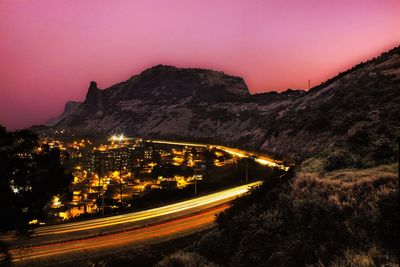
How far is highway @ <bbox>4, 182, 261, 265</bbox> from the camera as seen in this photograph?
24969mm

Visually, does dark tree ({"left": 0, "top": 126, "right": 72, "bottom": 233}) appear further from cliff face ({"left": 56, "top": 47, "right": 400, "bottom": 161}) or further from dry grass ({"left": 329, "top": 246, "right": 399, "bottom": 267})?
cliff face ({"left": 56, "top": 47, "right": 400, "bottom": 161})

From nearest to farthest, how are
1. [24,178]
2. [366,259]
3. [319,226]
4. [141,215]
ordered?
[366,259] → [319,226] → [24,178] → [141,215]

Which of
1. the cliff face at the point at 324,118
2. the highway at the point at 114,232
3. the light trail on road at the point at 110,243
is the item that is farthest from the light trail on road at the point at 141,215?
the cliff face at the point at 324,118

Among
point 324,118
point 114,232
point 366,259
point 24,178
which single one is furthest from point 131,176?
point 366,259

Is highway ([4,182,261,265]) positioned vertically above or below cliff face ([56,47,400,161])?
below

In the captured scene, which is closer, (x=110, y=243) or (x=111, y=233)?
(x=110, y=243)

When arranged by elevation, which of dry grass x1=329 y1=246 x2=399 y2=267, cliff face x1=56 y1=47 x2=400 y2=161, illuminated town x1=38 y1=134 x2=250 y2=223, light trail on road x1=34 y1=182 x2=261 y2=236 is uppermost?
cliff face x1=56 y1=47 x2=400 y2=161

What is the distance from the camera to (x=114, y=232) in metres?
28.6

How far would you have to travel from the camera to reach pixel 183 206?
1417 inches

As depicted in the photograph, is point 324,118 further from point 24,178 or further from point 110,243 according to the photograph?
point 24,178

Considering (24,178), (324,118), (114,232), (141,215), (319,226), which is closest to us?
(319,226)

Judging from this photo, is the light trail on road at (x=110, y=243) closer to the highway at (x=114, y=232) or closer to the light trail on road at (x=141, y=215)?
the highway at (x=114, y=232)

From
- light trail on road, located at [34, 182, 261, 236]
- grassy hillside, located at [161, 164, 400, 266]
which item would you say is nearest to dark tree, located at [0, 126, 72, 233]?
grassy hillside, located at [161, 164, 400, 266]

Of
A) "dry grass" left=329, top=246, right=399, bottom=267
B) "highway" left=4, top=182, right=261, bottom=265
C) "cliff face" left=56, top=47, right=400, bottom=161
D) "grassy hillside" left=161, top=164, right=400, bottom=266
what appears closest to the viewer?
"dry grass" left=329, top=246, right=399, bottom=267
